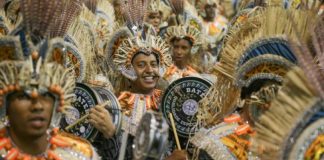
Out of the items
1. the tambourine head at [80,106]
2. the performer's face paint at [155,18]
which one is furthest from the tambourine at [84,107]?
the performer's face paint at [155,18]

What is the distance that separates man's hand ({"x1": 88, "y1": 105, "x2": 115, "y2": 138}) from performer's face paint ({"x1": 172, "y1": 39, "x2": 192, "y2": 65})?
11.5ft

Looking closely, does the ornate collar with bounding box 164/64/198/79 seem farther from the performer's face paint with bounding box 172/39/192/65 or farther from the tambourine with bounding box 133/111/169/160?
the tambourine with bounding box 133/111/169/160

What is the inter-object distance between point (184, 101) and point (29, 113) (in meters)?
2.72

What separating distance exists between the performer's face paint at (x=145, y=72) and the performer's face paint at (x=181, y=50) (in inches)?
86.5

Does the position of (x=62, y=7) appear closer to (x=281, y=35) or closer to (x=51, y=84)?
(x=51, y=84)

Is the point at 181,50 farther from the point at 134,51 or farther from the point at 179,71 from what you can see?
the point at 134,51

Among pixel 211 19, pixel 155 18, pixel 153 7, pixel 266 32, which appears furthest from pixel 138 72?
pixel 211 19

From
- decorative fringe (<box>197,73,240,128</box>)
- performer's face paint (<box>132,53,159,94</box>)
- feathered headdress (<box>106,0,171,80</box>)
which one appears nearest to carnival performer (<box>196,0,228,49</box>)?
feathered headdress (<box>106,0,171,80</box>)

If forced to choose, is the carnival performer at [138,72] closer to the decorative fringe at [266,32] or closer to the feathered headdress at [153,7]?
the decorative fringe at [266,32]

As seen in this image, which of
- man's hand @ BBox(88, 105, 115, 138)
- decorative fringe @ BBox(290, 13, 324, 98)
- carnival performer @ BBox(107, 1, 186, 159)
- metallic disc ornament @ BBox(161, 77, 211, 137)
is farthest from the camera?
carnival performer @ BBox(107, 1, 186, 159)

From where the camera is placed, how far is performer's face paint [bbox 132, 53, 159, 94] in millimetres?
7758

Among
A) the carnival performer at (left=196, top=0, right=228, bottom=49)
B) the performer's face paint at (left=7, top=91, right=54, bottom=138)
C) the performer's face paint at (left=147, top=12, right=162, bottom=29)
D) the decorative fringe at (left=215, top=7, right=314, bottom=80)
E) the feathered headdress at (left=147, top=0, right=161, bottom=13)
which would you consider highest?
the carnival performer at (left=196, top=0, right=228, bottom=49)

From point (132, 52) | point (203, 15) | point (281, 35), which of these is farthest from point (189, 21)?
point (281, 35)

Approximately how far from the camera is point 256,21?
639cm
